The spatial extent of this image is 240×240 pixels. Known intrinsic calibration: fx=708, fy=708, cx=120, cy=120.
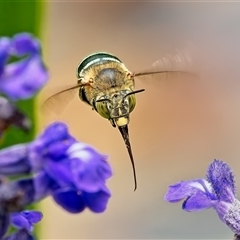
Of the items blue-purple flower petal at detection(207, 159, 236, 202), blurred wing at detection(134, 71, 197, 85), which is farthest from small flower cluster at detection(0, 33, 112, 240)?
blurred wing at detection(134, 71, 197, 85)

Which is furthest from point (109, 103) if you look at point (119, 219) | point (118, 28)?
point (118, 28)

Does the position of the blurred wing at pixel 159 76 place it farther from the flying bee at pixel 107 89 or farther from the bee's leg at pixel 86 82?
the bee's leg at pixel 86 82

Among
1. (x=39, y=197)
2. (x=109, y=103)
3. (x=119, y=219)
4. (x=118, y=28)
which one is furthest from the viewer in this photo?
(x=118, y=28)

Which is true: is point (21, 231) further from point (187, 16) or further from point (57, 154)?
point (187, 16)

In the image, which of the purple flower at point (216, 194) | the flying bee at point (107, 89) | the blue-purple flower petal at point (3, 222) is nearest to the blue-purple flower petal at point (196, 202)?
the purple flower at point (216, 194)

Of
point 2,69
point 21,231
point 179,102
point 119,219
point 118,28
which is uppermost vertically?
point 118,28

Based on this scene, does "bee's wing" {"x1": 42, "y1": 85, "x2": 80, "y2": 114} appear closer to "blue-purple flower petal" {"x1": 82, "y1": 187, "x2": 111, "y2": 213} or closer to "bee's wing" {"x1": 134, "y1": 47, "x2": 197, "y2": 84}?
"bee's wing" {"x1": 134, "y1": 47, "x2": 197, "y2": 84}
